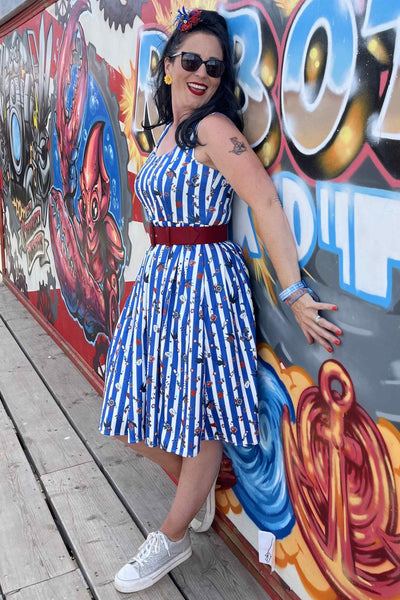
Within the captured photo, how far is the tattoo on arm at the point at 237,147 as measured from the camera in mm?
1797

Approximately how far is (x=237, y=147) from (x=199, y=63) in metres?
0.30

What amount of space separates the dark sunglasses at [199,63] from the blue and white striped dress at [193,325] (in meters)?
0.25

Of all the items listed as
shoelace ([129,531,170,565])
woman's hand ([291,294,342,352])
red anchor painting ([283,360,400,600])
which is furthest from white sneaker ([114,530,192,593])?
woman's hand ([291,294,342,352])

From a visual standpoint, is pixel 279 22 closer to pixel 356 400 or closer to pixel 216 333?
pixel 216 333

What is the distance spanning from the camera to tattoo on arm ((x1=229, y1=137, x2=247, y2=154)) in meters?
1.80

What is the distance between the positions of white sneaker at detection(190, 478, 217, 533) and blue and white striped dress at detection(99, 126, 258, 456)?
1.34 ft

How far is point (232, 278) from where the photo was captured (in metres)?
1.96

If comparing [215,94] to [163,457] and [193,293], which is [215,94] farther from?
[163,457]

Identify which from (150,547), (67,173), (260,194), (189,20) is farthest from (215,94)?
(67,173)

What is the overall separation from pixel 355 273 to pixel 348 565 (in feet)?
2.69

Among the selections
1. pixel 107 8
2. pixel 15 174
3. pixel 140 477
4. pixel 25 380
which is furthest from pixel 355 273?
pixel 15 174

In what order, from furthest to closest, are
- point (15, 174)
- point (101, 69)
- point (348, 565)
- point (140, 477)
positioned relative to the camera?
point (15, 174), point (101, 69), point (140, 477), point (348, 565)

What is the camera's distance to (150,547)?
2.16 metres

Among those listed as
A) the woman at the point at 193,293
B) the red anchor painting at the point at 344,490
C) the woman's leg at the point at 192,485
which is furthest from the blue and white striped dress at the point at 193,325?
the red anchor painting at the point at 344,490
